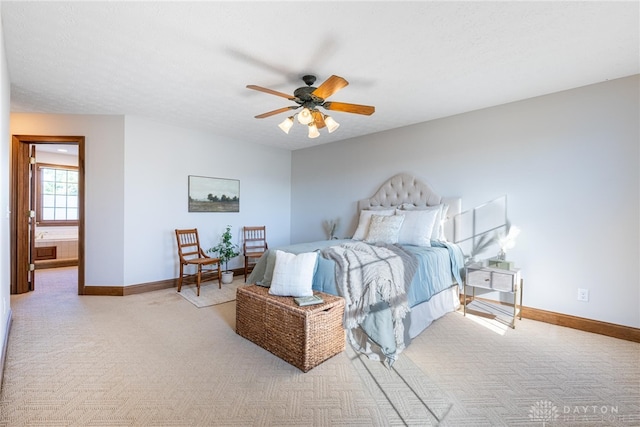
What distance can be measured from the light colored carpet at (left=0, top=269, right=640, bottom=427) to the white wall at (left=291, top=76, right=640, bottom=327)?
1.80 feet

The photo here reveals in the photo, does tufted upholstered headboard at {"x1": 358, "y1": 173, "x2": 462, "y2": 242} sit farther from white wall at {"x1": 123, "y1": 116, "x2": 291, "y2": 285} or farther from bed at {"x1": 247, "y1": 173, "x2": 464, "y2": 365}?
white wall at {"x1": 123, "y1": 116, "x2": 291, "y2": 285}

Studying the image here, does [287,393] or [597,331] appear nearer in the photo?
[287,393]

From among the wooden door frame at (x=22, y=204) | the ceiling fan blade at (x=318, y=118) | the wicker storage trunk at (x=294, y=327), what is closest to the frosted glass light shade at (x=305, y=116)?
the ceiling fan blade at (x=318, y=118)

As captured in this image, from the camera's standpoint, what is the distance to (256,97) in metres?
3.19

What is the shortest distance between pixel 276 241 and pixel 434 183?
3.27m

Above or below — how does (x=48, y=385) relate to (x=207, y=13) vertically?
below

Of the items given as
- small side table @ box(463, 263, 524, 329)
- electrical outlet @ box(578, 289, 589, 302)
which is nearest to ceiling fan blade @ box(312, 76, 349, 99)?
small side table @ box(463, 263, 524, 329)

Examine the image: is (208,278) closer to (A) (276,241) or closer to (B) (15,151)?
(A) (276,241)

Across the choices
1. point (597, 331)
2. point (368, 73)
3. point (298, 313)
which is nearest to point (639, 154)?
point (597, 331)

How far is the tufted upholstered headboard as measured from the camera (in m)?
3.74

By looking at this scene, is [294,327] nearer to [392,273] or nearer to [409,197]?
[392,273]

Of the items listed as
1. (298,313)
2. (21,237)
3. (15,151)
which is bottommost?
(298,313)

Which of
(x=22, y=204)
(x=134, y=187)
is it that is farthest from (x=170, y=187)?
(x=22, y=204)

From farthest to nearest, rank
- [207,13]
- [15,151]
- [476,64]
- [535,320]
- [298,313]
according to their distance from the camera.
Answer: [15,151] < [535,320] < [476,64] < [298,313] < [207,13]
